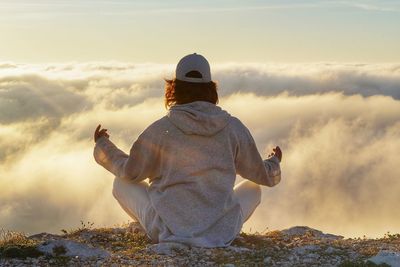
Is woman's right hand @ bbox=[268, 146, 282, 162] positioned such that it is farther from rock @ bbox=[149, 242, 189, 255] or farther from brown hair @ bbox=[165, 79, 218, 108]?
rock @ bbox=[149, 242, 189, 255]

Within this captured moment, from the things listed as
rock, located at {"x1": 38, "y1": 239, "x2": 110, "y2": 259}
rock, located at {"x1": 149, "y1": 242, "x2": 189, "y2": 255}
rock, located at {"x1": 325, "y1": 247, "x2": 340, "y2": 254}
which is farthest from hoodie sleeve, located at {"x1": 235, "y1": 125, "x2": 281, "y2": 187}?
rock, located at {"x1": 38, "y1": 239, "x2": 110, "y2": 259}

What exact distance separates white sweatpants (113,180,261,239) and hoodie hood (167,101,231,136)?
121cm

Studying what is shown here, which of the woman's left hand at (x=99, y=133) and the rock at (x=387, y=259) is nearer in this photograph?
the rock at (x=387, y=259)

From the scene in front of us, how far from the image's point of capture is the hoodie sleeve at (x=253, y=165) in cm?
1059

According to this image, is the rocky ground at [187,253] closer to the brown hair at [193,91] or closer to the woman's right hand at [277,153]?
the woman's right hand at [277,153]

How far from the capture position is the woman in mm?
10250

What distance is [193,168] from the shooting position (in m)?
10.3

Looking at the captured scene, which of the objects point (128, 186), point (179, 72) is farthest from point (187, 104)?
point (128, 186)

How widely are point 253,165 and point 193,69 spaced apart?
5.06 feet

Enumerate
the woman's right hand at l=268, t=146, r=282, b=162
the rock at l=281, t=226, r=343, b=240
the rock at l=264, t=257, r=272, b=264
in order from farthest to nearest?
the rock at l=281, t=226, r=343, b=240 → the woman's right hand at l=268, t=146, r=282, b=162 → the rock at l=264, t=257, r=272, b=264

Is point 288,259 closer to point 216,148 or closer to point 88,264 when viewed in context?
point 216,148

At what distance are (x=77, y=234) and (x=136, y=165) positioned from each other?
A: 1902 mm

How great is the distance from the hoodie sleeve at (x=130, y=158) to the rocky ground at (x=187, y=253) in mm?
944

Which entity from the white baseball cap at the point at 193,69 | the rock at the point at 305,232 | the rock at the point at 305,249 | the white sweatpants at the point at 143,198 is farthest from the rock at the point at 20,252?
the rock at the point at 305,232
